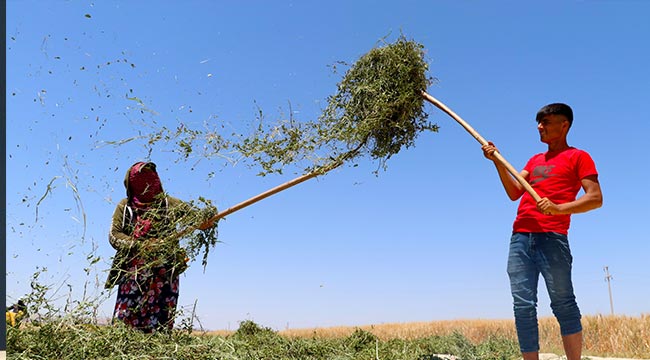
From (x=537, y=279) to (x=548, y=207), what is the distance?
582mm

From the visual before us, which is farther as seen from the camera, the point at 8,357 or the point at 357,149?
the point at 357,149

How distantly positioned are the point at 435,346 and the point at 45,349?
386cm

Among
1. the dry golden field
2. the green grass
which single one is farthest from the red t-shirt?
the dry golden field

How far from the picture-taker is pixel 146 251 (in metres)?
5.10

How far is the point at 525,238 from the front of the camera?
4.29m

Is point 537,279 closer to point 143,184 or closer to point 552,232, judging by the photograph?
point 552,232

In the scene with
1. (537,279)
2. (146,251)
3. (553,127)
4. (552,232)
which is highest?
(553,127)

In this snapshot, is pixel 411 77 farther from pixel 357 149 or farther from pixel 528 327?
pixel 528 327

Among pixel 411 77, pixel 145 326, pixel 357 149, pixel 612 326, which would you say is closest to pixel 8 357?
pixel 145 326

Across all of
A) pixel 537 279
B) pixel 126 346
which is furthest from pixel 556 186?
pixel 126 346

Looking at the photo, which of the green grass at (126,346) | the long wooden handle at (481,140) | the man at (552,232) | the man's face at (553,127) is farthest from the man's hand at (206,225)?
the man's face at (553,127)

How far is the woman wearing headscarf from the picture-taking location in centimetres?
513

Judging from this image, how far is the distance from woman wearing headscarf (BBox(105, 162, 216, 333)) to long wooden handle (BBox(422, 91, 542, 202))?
239 cm

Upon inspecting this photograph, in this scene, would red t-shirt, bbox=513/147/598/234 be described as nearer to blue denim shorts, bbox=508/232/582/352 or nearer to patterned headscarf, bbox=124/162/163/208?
blue denim shorts, bbox=508/232/582/352
